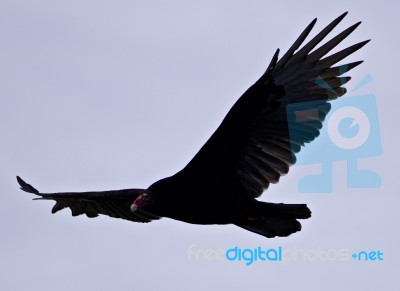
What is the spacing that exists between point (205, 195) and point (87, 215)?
2.99 m

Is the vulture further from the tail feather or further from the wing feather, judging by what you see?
the tail feather

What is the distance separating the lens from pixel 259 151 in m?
12.1

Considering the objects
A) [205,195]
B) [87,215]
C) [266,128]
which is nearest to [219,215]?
[205,195]

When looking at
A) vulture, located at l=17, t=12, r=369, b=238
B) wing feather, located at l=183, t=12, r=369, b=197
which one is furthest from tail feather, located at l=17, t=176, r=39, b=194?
wing feather, located at l=183, t=12, r=369, b=197

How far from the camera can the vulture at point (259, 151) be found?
1167cm

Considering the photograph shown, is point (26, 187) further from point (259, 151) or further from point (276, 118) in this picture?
point (276, 118)

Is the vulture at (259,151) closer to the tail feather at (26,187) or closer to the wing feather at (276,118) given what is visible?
the wing feather at (276,118)

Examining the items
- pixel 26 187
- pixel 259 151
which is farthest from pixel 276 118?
pixel 26 187

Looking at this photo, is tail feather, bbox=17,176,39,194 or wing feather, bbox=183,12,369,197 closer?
wing feather, bbox=183,12,369,197

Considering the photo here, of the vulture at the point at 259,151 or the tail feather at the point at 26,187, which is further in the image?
the tail feather at the point at 26,187

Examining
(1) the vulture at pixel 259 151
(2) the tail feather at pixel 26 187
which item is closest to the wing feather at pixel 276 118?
(1) the vulture at pixel 259 151

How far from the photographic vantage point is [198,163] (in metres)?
11.7

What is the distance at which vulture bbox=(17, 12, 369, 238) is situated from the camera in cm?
1167

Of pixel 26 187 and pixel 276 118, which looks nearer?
pixel 276 118
